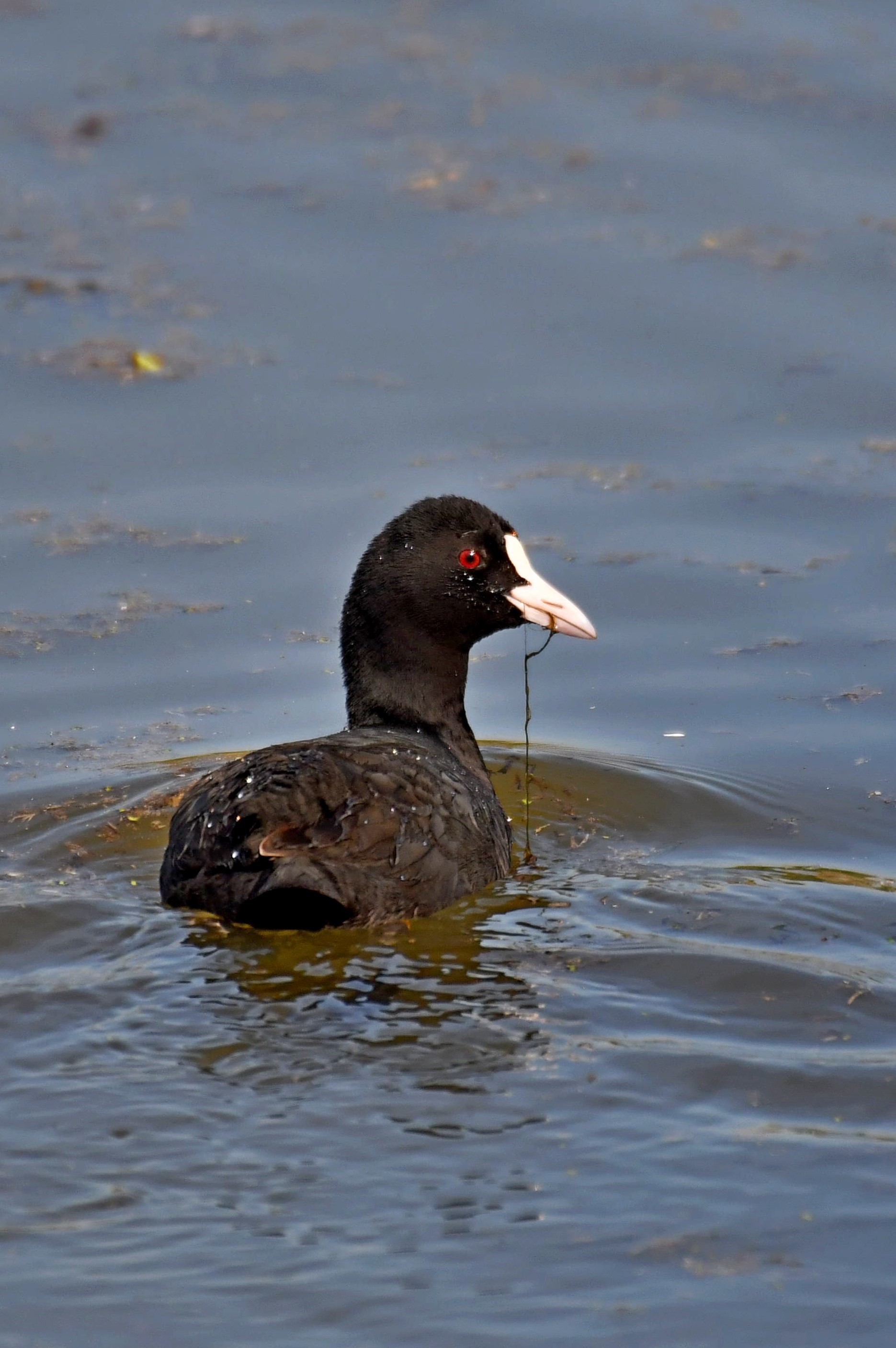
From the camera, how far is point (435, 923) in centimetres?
607

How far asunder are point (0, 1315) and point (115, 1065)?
1.13m

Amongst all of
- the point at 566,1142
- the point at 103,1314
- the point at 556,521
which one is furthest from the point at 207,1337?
the point at 556,521

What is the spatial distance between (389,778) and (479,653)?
115 inches

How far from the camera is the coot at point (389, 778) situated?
5.65 meters

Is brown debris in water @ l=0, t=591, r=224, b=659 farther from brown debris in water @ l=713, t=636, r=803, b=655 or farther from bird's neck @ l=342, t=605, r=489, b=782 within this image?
brown debris in water @ l=713, t=636, r=803, b=655

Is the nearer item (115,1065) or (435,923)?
(115,1065)

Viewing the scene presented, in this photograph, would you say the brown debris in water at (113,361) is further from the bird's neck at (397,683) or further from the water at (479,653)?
the bird's neck at (397,683)

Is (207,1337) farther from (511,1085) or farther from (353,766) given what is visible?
(353,766)

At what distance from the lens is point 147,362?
428 inches

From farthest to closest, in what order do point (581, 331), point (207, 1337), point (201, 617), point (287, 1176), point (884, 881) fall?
1. point (581, 331)
2. point (201, 617)
3. point (884, 881)
4. point (287, 1176)
5. point (207, 1337)

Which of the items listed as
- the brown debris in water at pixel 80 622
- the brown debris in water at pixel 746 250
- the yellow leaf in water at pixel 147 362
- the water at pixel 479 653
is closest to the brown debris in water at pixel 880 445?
the water at pixel 479 653

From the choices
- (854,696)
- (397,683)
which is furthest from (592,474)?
(397,683)

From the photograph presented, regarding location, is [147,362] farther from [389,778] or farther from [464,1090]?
[464,1090]

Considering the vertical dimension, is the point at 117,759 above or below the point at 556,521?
below
